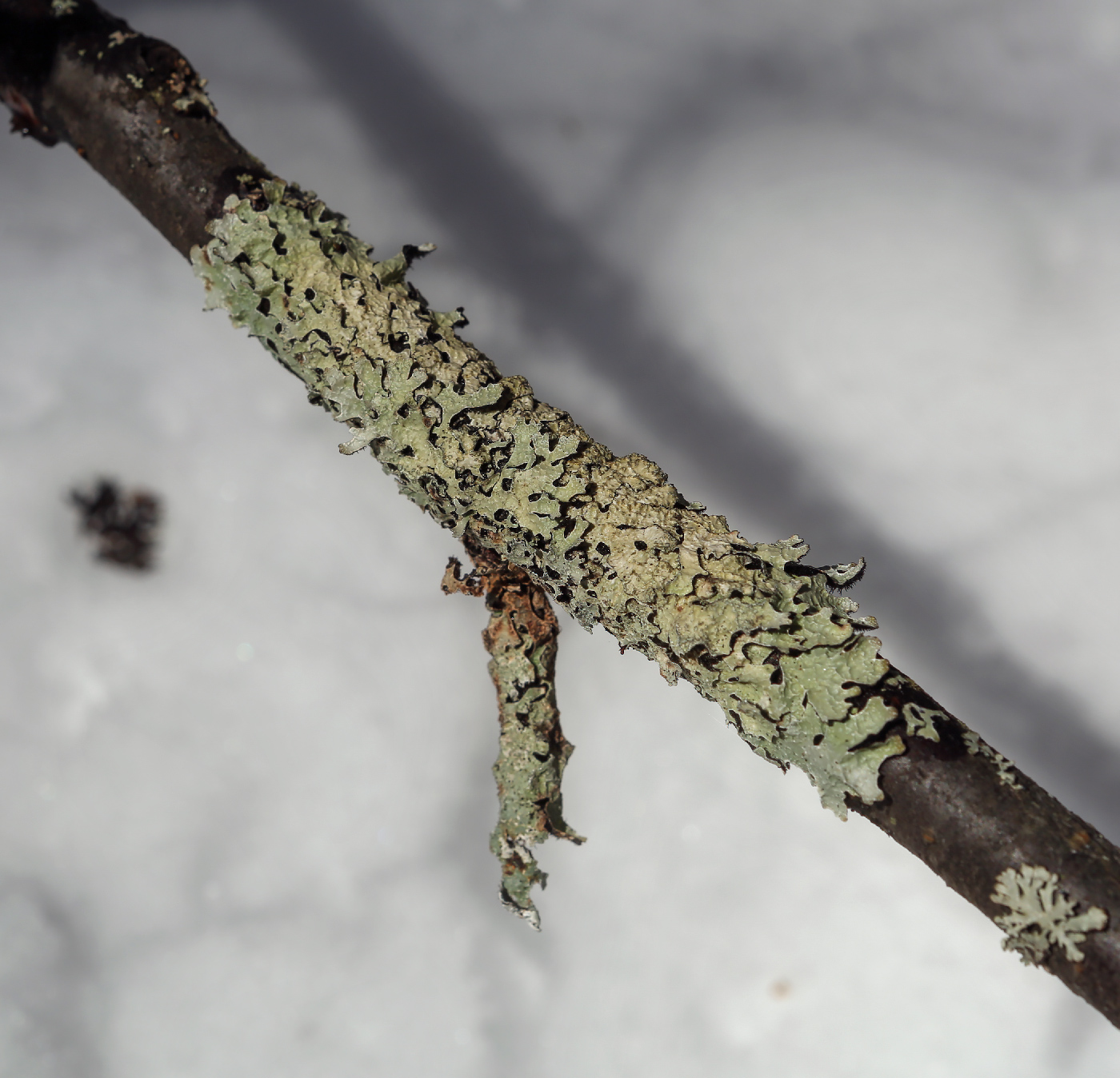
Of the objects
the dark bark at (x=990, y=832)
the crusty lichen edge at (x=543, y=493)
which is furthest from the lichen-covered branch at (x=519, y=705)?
the dark bark at (x=990, y=832)

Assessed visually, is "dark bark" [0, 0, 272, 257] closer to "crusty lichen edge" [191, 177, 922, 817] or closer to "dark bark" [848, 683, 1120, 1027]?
"crusty lichen edge" [191, 177, 922, 817]

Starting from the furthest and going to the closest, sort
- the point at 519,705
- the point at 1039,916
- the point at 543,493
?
the point at 519,705 < the point at 543,493 < the point at 1039,916

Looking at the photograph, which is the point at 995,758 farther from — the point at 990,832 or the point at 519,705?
the point at 519,705

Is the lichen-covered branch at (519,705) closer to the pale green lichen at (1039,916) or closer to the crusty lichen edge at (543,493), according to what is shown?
the crusty lichen edge at (543,493)

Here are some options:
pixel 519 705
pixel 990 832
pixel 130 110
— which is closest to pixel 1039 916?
pixel 990 832

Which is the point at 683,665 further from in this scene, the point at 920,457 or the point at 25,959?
the point at 25,959

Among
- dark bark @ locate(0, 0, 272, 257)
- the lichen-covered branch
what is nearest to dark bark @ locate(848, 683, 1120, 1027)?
the lichen-covered branch
